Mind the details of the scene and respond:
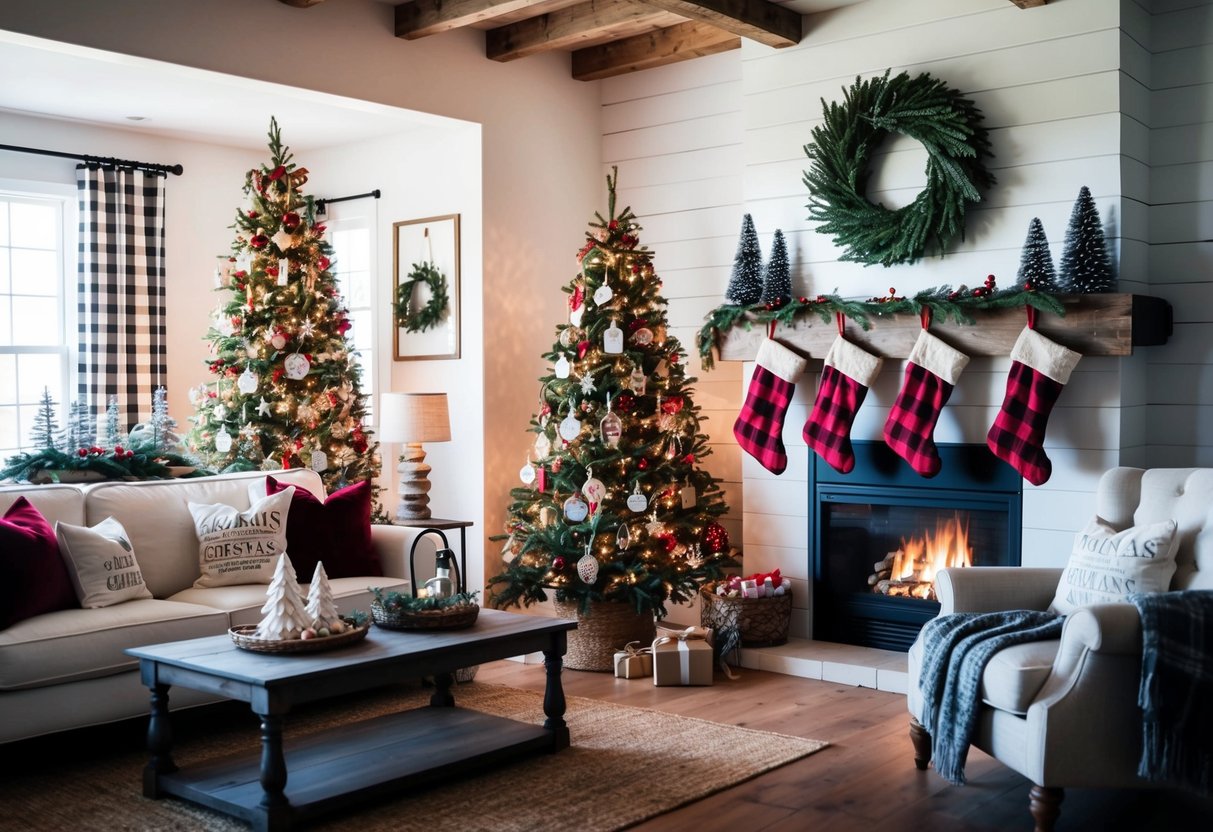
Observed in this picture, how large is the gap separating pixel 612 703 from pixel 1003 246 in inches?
91.2

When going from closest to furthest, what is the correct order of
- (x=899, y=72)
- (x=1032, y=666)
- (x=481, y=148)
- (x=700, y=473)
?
(x=1032, y=666) → (x=899, y=72) → (x=700, y=473) → (x=481, y=148)

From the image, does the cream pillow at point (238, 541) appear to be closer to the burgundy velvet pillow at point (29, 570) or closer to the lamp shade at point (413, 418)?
the burgundy velvet pillow at point (29, 570)

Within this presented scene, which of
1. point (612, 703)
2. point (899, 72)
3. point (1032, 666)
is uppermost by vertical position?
point (899, 72)

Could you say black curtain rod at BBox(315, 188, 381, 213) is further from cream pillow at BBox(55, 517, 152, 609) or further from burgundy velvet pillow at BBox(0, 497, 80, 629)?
burgundy velvet pillow at BBox(0, 497, 80, 629)

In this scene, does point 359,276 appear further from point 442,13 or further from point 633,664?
point 633,664

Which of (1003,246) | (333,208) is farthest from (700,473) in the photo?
(333,208)

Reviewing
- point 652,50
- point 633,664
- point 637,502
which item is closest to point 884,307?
point 637,502

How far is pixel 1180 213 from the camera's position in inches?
181

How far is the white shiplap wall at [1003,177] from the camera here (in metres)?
4.46

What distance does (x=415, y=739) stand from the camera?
3.78m

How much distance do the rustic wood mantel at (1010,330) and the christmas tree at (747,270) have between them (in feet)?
0.52

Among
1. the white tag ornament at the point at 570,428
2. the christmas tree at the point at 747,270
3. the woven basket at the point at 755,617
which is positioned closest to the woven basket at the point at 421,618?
the white tag ornament at the point at 570,428

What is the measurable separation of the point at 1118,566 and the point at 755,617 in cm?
185

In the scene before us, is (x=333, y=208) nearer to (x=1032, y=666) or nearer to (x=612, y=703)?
(x=612, y=703)
